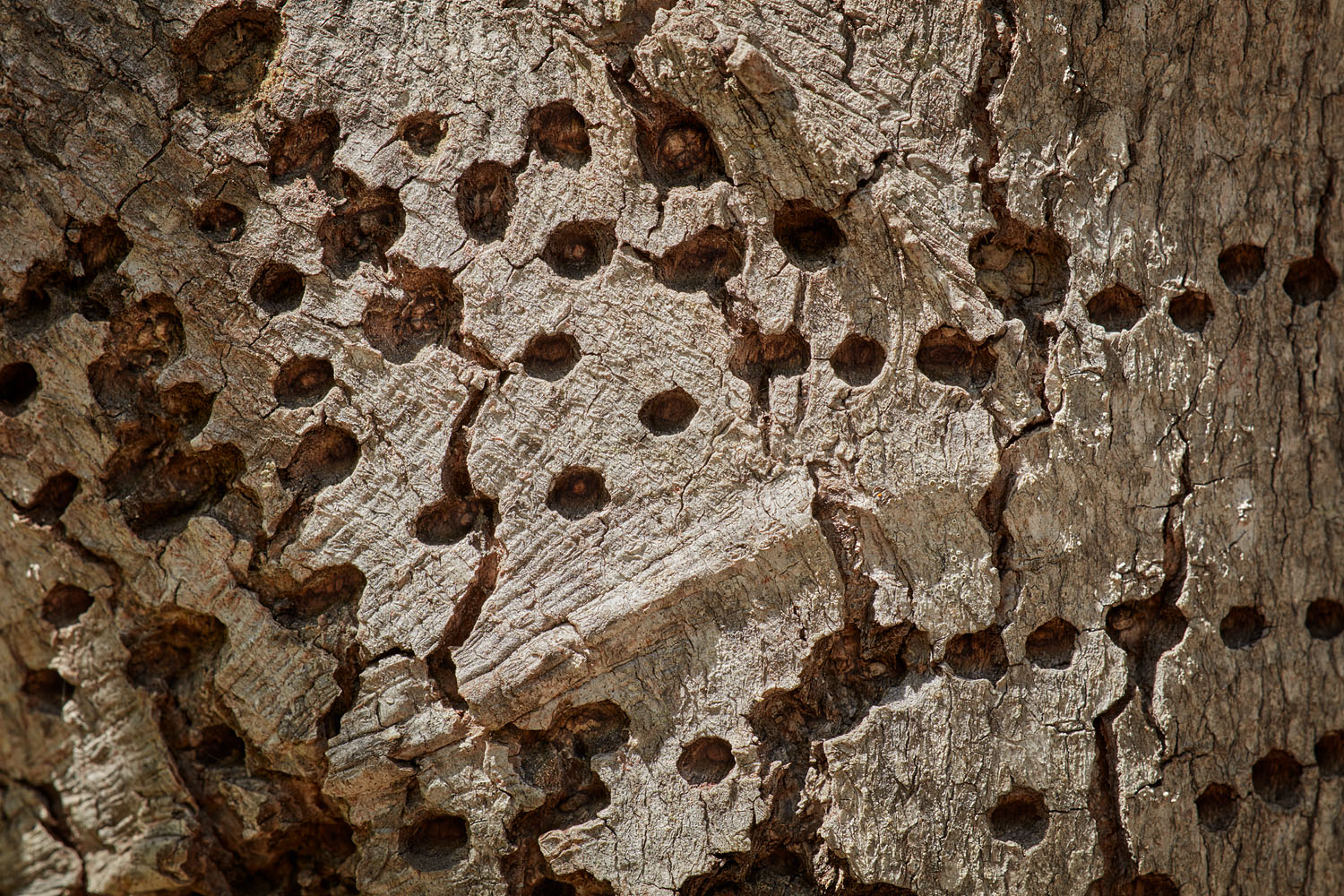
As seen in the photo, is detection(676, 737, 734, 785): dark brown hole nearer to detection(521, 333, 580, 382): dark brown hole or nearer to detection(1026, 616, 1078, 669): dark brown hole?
detection(1026, 616, 1078, 669): dark brown hole

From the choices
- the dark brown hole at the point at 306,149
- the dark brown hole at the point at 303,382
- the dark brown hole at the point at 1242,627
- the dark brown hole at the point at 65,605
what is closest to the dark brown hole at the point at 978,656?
the dark brown hole at the point at 1242,627

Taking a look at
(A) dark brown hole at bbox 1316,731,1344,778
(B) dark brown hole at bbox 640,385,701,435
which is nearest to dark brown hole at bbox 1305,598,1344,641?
(A) dark brown hole at bbox 1316,731,1344,778

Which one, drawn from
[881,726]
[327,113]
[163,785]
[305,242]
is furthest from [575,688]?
[327,113]

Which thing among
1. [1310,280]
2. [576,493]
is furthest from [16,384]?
[1310,280]

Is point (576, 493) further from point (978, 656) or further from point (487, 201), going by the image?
point (978, 656)

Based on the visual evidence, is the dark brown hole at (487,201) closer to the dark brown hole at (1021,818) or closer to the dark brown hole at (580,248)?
the dark brown hole at (580,248)

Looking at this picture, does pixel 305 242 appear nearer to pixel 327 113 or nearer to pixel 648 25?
pixel 327 113
